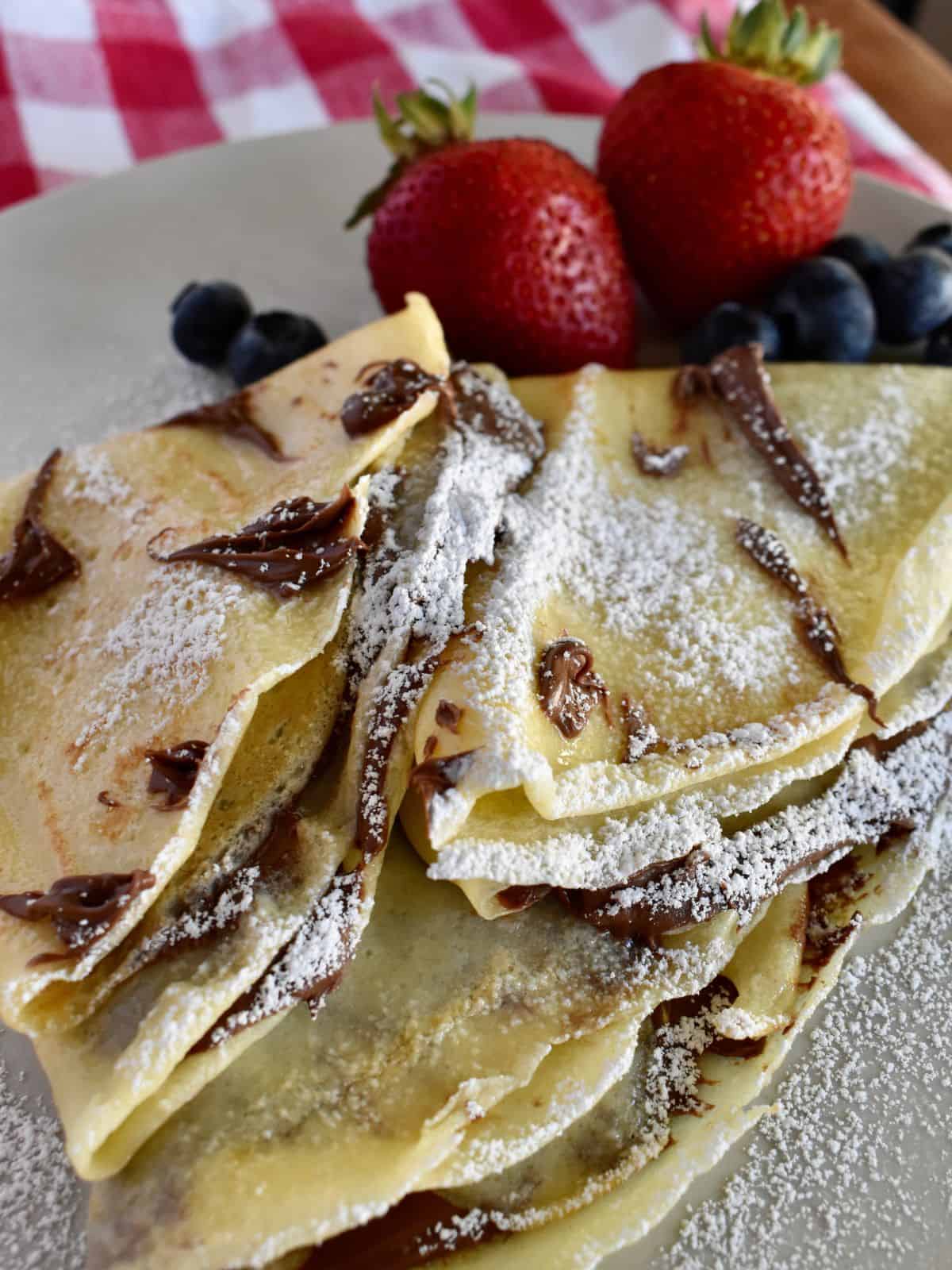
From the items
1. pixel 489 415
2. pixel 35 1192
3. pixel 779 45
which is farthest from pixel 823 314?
pixel 35 1192

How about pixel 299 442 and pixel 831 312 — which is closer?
pixel 299 442

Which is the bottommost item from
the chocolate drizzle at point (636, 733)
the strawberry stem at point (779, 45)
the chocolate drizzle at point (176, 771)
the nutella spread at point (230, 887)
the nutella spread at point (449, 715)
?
the nutella spread at point (230, 887)

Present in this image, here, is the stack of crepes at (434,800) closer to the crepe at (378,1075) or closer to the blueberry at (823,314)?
the crepe at (378,1075)

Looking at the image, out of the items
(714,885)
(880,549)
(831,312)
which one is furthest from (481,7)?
(714,885)

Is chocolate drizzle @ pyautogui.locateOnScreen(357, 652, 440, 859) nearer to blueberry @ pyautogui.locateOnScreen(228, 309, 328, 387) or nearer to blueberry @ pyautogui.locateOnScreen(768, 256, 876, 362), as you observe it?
blueberry @ pyautogui.locateOnScreen(228, 309, 328, 387)

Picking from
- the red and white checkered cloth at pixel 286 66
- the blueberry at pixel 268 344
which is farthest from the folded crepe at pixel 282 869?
the red and white checkered cloth at pixel 286 66

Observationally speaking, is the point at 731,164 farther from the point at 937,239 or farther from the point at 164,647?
the point at 164,647

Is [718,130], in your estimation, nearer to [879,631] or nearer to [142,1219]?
[879,631]
